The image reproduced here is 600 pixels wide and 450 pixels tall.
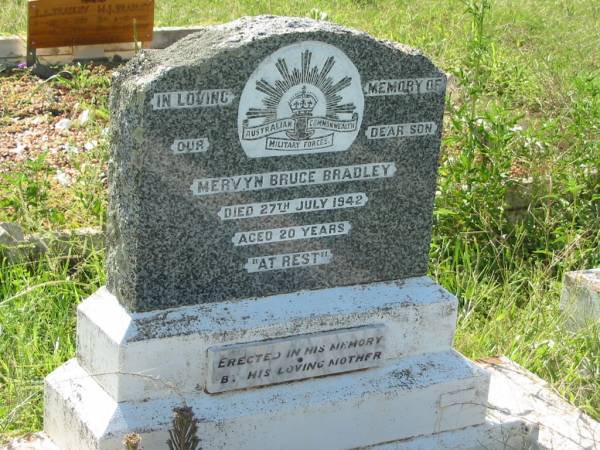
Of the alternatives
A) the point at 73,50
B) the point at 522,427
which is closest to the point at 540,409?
the point at 522,427

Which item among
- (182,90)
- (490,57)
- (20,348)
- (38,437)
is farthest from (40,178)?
(490,57)

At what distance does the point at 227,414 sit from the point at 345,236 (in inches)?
25.5

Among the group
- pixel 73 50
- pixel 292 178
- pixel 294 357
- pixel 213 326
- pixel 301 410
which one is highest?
pixel 73 50

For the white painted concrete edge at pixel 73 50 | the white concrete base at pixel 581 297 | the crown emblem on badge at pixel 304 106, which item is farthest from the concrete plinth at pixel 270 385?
the white painted concrete edge at pixel 73 50

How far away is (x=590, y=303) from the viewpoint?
13.9 ft

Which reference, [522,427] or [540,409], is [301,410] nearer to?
[522,427]

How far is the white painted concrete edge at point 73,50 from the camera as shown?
6973 millimetres

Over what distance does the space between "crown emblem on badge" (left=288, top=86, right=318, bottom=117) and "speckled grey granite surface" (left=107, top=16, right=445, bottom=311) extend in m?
0.01

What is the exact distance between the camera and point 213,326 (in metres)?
3.19

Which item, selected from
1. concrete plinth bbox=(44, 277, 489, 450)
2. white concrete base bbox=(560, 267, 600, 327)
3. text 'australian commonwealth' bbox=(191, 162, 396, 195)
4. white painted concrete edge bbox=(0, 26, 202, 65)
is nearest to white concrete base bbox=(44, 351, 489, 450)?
concrete plinth bbox=(44, 277, 489, 450)

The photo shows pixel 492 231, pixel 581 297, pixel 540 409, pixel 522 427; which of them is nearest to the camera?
pixel 522 427

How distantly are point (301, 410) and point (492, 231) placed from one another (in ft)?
6.24

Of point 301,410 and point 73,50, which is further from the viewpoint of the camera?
point 73,50

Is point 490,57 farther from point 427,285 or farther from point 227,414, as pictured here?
point 227,414
